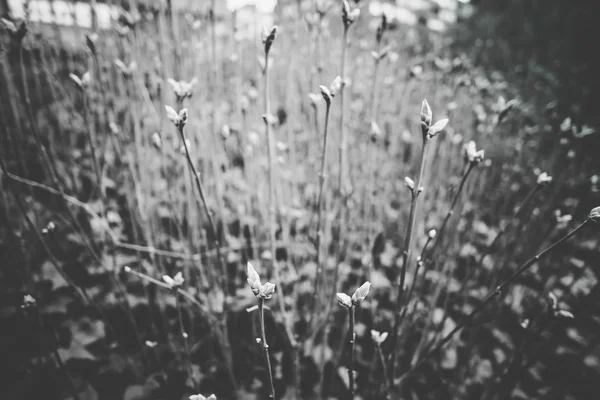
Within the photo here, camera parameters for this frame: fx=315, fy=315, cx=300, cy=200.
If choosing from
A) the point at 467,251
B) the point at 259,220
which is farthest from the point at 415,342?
the point at 259,220

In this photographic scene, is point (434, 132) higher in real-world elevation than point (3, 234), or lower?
lower

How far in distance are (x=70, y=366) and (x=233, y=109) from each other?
1641 mm

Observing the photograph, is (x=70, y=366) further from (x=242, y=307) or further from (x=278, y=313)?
(x=278, y=313)

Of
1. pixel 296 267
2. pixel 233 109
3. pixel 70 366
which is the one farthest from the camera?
pixel 233 109

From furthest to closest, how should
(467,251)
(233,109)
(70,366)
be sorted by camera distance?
(233,109)
(467,251)
(70,366)

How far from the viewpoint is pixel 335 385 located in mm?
1103

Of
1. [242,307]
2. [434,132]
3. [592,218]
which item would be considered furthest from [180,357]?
[592,218]

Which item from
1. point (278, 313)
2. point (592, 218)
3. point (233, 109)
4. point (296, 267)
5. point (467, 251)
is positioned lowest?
point (592, 218)

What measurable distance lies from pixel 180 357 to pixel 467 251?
4.91ft

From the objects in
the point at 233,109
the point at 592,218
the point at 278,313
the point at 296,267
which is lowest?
the point at 592,218

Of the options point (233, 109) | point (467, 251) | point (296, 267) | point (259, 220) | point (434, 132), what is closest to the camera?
point (434, 132)

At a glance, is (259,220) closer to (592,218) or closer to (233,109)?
(233,109)

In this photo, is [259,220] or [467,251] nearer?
[259,220]

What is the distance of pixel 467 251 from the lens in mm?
1725
